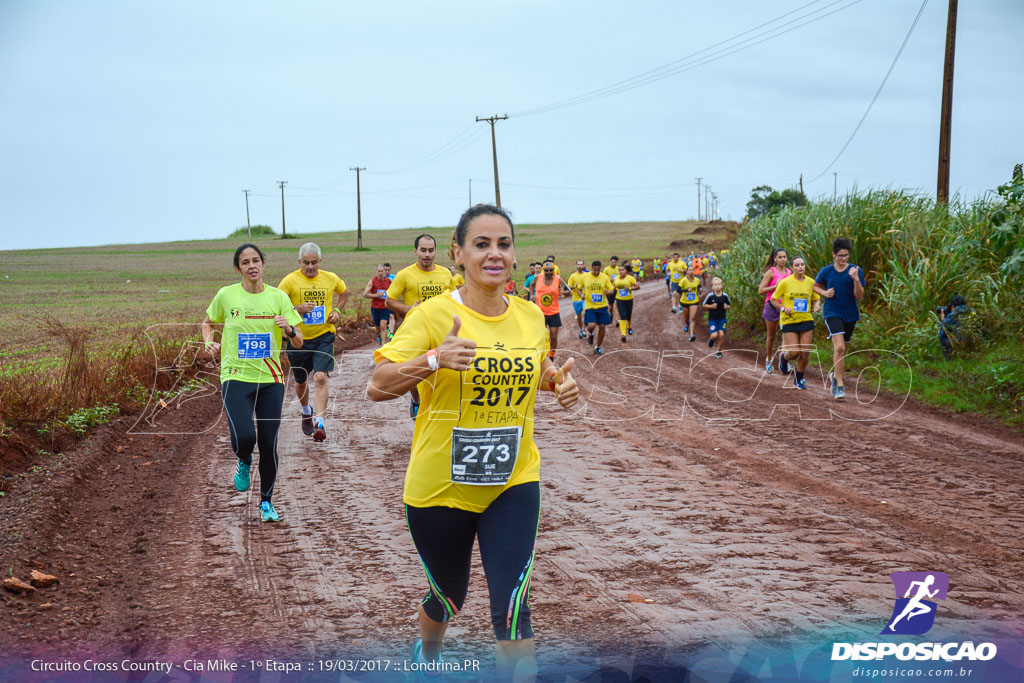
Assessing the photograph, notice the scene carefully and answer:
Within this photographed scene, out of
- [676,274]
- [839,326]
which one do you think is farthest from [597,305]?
[676,274]

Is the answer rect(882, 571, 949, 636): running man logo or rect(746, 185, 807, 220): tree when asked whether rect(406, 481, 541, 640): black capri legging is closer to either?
rect(882, 571, 949, 636): running man logo

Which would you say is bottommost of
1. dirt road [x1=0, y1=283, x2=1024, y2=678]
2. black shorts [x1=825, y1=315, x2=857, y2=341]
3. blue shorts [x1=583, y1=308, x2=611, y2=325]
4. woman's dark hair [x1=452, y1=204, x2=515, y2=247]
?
dirt road [x1=0, y1=283, x2=1024, y2=678]

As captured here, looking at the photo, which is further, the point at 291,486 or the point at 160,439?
the point at 160,439

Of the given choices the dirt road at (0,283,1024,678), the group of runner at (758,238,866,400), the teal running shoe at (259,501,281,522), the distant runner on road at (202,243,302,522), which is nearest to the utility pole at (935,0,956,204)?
the group of runner at (758,238,866,400)

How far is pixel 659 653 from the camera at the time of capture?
13.8 feet

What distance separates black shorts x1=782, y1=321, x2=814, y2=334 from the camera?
13.5 metres

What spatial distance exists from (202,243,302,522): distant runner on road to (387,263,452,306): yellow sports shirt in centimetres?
305

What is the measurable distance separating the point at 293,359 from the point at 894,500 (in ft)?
21.4

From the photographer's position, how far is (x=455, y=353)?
3273 mm

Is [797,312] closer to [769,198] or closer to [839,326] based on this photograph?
[839,326]

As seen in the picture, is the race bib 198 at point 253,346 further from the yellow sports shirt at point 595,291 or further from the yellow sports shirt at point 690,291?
the yellow sports shirt at point 690,291

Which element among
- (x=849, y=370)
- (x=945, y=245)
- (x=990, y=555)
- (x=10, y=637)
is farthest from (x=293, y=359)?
(x=945, y=245)

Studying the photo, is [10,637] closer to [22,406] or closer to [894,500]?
[22,406]

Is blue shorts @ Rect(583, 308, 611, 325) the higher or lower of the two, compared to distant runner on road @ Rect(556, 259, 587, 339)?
lower
